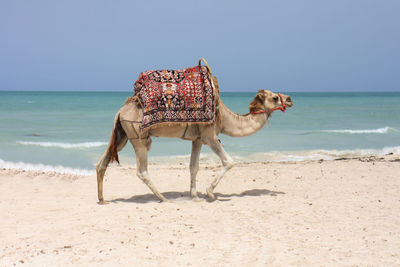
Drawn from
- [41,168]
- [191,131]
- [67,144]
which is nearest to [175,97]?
[191,131]

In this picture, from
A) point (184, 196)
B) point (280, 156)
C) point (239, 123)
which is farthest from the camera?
point (280, 156)

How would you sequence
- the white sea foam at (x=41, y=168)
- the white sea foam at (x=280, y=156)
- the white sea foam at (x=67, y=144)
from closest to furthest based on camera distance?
the white sea foam at (x=41, y=168)
the white sea foam at (x=280, y=156)
the white sea foam at (x=67, y=144)

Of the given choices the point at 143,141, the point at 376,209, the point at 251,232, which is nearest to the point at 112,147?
the point at 143,141

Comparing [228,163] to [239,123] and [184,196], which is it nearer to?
Answer: [239,123]

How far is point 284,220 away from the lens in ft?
19.8

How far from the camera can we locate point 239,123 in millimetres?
7434

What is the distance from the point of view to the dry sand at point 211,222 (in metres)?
4.63

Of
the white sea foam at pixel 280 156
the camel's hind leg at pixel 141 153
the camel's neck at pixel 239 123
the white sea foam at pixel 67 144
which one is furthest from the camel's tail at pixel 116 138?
the white sea foam at pixel 67 144

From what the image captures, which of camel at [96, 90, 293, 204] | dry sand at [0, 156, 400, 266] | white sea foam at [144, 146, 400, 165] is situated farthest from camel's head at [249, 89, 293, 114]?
white sea foam at [144, 146, 400, 165]

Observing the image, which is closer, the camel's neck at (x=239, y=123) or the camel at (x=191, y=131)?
the camel at (x=191, y=131)

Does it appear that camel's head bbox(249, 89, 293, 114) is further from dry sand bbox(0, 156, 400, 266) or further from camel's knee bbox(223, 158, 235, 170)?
dry sand bbox(0, 156, 400, 266)

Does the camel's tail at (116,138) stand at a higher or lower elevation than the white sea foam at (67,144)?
higher

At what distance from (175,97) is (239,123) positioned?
1.31 meters

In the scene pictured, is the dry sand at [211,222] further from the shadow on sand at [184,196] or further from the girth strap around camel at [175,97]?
the girth strap around camel at [175,97]
